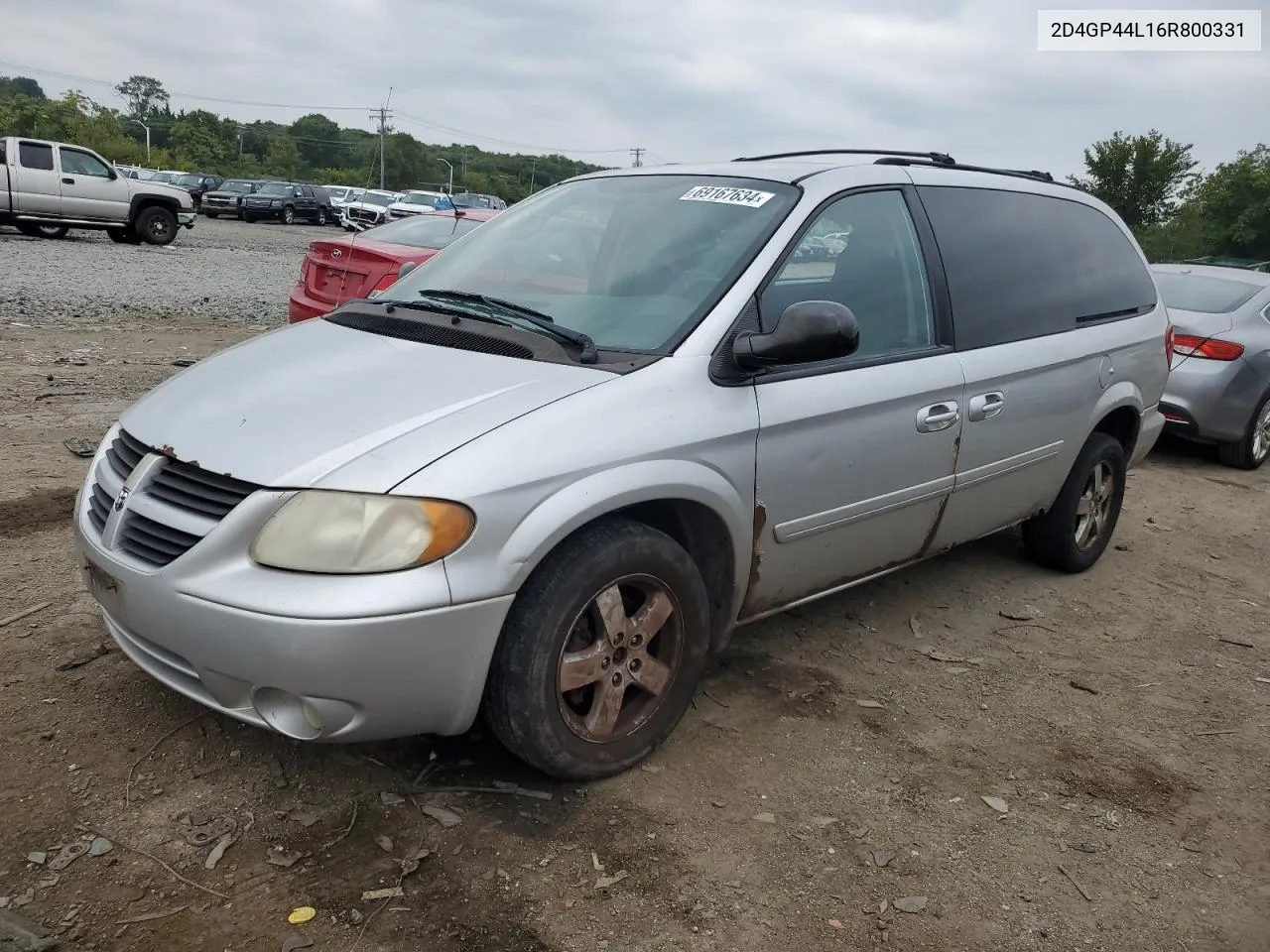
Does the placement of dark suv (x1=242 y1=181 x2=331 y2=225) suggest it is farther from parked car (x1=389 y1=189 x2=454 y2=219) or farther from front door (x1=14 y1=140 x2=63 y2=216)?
front door (x1=14 y1=140 x2=63 y2=216)

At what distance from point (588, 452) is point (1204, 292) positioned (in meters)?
7.54

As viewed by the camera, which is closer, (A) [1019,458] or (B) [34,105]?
(A) [1019,458]

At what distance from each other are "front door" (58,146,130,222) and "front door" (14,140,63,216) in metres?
0.14

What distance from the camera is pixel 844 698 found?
12.0ft

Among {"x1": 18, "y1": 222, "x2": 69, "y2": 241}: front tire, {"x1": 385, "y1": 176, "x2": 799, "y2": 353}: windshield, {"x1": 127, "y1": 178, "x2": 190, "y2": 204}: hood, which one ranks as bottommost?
{"x1": 18, "y1": 222, "x2": 69, "y2": 241}: front tire

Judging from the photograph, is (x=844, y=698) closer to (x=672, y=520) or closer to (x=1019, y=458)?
(x=672, y=520)

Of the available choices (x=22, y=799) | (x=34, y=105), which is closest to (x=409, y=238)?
(x=22, y=799)

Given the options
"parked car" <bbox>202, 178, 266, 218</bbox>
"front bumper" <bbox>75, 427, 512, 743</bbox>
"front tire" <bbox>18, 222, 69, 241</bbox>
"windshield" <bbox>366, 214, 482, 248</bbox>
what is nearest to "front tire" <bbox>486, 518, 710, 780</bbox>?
"front bumper" <bbox>75, 427, 512, 743</bbox>

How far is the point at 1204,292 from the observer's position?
8477 millimetres

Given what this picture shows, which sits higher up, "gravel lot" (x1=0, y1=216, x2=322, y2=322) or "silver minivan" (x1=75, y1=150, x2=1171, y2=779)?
"silver minivan" (x1=75, y1=150, x2=1171, y2=779)

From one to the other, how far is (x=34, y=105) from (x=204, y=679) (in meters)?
56.8

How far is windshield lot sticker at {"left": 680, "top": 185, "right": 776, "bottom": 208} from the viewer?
350 cm

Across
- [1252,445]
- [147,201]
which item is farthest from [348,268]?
[147,201]

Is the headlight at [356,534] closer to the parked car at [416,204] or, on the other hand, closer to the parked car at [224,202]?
the parked car at [416,204]
